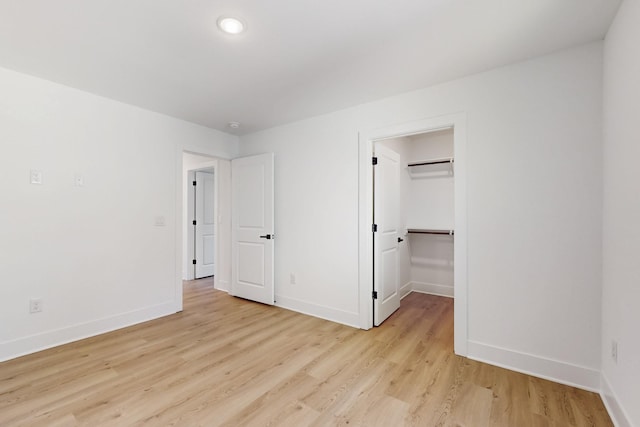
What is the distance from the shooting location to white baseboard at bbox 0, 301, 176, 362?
244 centimetres

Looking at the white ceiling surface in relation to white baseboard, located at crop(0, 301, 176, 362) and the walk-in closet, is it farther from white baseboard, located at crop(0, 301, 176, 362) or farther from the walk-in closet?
white baseboard, located at crop(0, 301, 176, 362)

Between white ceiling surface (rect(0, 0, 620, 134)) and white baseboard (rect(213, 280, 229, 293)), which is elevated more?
white ceiling surface (rect(0, 0, 620, 134))

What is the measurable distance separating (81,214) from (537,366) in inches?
166

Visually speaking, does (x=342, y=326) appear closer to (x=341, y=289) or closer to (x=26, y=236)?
(x=341, y=289)

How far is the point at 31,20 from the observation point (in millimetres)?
1796

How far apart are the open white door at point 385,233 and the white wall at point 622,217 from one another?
1.79 metres

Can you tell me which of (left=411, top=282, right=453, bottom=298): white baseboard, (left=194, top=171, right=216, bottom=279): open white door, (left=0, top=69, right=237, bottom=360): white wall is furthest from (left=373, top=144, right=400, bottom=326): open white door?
(left=194, top=171, right=216, bottom=279): open white door

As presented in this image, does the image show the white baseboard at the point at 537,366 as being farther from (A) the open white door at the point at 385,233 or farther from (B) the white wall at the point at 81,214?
(B) the white wall at the point at 81,214

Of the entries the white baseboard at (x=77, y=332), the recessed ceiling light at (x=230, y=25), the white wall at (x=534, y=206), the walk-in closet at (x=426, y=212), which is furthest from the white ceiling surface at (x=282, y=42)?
the white baseboard at (x=77, y=332)

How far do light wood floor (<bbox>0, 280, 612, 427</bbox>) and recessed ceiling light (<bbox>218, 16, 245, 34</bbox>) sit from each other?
2.42 metres

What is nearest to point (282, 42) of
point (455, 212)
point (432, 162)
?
point (455, 212)

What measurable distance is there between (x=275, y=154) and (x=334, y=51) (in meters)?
1.99

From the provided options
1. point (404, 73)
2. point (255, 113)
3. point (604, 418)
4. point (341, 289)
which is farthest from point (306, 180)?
point (604, 418)

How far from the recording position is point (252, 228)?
4094 millimetres
